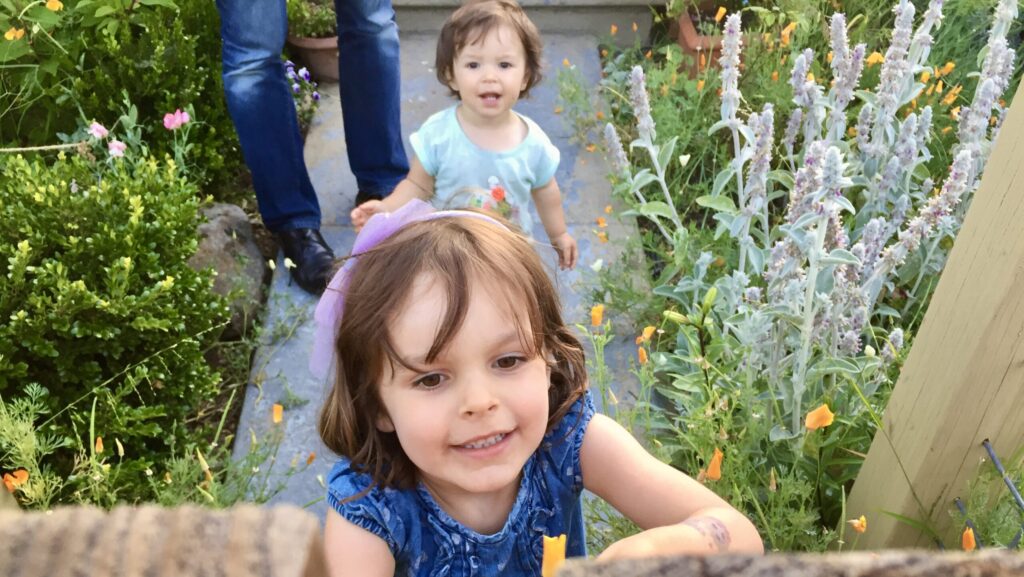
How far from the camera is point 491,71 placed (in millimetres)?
3012

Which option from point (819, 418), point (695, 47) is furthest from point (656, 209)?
point (695, 47)

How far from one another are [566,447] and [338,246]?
2172 mm

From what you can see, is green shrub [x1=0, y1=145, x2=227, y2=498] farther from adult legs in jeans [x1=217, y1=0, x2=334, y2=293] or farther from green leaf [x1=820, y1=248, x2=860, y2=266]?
green leaf [x1=820, y1=248, x2=860, y2=266]

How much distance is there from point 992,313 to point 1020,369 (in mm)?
141

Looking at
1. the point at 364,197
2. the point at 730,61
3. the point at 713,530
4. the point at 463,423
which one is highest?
the point at 730,61

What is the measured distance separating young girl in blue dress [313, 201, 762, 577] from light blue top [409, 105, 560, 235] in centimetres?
132

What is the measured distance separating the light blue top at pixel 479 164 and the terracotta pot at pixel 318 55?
162 cm

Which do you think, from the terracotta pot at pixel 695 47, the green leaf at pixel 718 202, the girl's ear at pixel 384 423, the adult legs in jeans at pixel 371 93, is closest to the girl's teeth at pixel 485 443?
the girl's ear at pixel 384 423

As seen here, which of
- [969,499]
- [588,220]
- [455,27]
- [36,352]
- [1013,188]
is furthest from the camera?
[588,220]

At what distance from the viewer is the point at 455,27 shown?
3.09 meters

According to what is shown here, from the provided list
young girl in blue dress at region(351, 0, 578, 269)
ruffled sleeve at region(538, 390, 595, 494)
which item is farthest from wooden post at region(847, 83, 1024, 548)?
young girl in blue dress at region(351, 0, 578, 269)

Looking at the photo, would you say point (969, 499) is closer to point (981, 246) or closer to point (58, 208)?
point (981, 246)

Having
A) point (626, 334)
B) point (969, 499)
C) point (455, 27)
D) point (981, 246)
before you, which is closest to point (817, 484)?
point (969, 499)

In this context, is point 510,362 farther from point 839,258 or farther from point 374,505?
A: point 839,258
